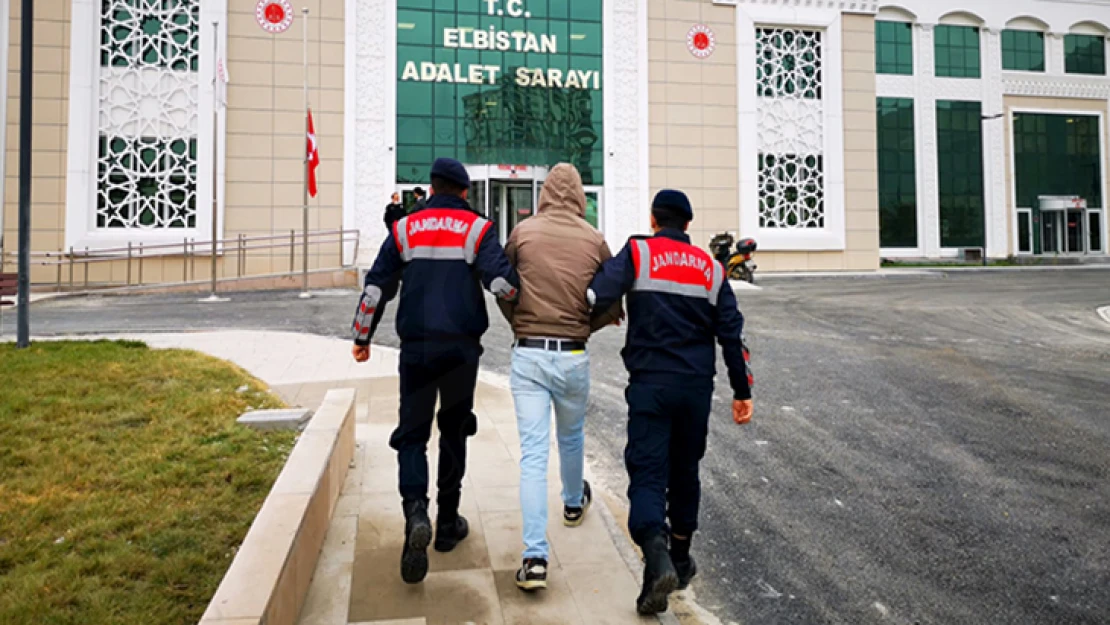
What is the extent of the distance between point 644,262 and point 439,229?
1025 mm

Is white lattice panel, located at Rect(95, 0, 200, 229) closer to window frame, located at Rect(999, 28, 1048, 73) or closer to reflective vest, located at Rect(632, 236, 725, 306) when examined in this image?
reflective vest, located at Rect(632, 236, 725, 306)

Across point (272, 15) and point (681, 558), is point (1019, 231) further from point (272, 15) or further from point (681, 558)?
point (681, 558)

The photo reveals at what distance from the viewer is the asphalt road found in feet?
11.5

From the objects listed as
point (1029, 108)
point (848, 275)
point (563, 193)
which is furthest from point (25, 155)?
point (1029, 108)

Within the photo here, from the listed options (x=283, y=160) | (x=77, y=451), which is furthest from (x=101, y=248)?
(x=77, y=451)

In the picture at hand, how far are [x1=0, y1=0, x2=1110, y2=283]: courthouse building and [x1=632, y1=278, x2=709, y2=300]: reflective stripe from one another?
16.3m

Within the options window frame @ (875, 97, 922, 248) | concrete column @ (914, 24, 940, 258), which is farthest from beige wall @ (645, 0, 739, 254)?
concrete column @ (914, 24, 940, 258)

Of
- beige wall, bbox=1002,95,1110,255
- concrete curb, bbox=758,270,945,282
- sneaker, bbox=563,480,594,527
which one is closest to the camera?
sneaker, bbox=563,480,594,527

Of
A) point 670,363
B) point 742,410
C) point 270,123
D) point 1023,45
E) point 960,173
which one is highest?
point 1023,45

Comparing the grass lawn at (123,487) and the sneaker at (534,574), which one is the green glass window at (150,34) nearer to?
the grass lawn at (123,487)

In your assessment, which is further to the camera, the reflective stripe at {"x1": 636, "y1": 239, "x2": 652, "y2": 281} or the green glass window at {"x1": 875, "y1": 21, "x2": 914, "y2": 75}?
the green glass window at {"x1": 875, "y1": 21, "x2": 914, "y2": 75}

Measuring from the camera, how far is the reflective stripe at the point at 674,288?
337 cm

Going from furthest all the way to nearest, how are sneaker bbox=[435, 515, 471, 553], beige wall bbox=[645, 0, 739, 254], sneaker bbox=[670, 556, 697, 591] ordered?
beige wall bbox=[645, 0, 739, 254] < sneaker bbox=[435, 515, 471, 553] < sneaker bbox=[670, 556, 697, 591]

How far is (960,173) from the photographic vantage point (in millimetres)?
37844
